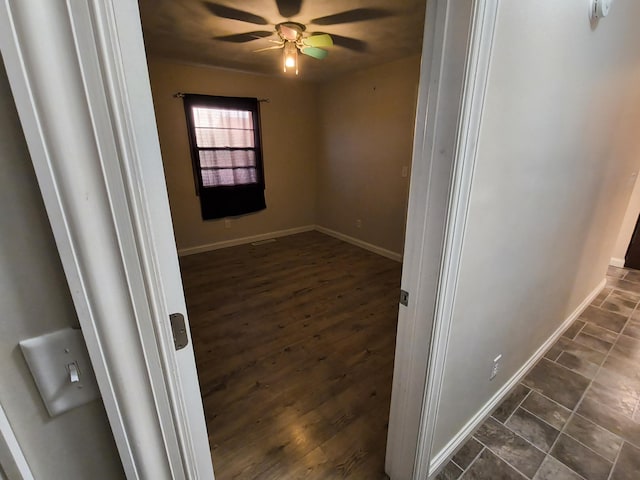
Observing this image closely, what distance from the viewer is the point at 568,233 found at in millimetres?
1702

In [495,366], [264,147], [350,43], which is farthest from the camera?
[264,147]

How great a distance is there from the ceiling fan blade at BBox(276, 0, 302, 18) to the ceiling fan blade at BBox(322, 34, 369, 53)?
540 millimetres

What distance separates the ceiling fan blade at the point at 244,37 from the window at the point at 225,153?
3.62ft

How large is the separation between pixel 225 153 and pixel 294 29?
1.97 meters

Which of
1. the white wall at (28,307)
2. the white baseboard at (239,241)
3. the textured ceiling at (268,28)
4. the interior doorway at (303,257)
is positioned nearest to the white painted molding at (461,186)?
the interior doorway at (303,257)

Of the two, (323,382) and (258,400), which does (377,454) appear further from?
(258,400)

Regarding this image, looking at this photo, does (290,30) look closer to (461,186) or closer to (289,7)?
(289,7)

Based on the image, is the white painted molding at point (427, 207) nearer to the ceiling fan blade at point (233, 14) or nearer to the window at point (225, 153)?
the ceiling fan blade at point (233, 14)

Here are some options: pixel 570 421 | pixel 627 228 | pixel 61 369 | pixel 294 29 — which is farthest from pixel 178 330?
pixel 627 228

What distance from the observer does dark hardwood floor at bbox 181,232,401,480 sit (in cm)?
146

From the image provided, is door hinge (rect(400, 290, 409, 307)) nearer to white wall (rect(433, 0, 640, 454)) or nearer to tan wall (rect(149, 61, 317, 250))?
white wall (rect(433, 0, 640, 454))

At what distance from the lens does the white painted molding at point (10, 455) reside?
361mm

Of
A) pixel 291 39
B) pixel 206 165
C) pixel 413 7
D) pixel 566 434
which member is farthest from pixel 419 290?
pixel 206 165

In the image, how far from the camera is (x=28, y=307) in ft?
1.23
